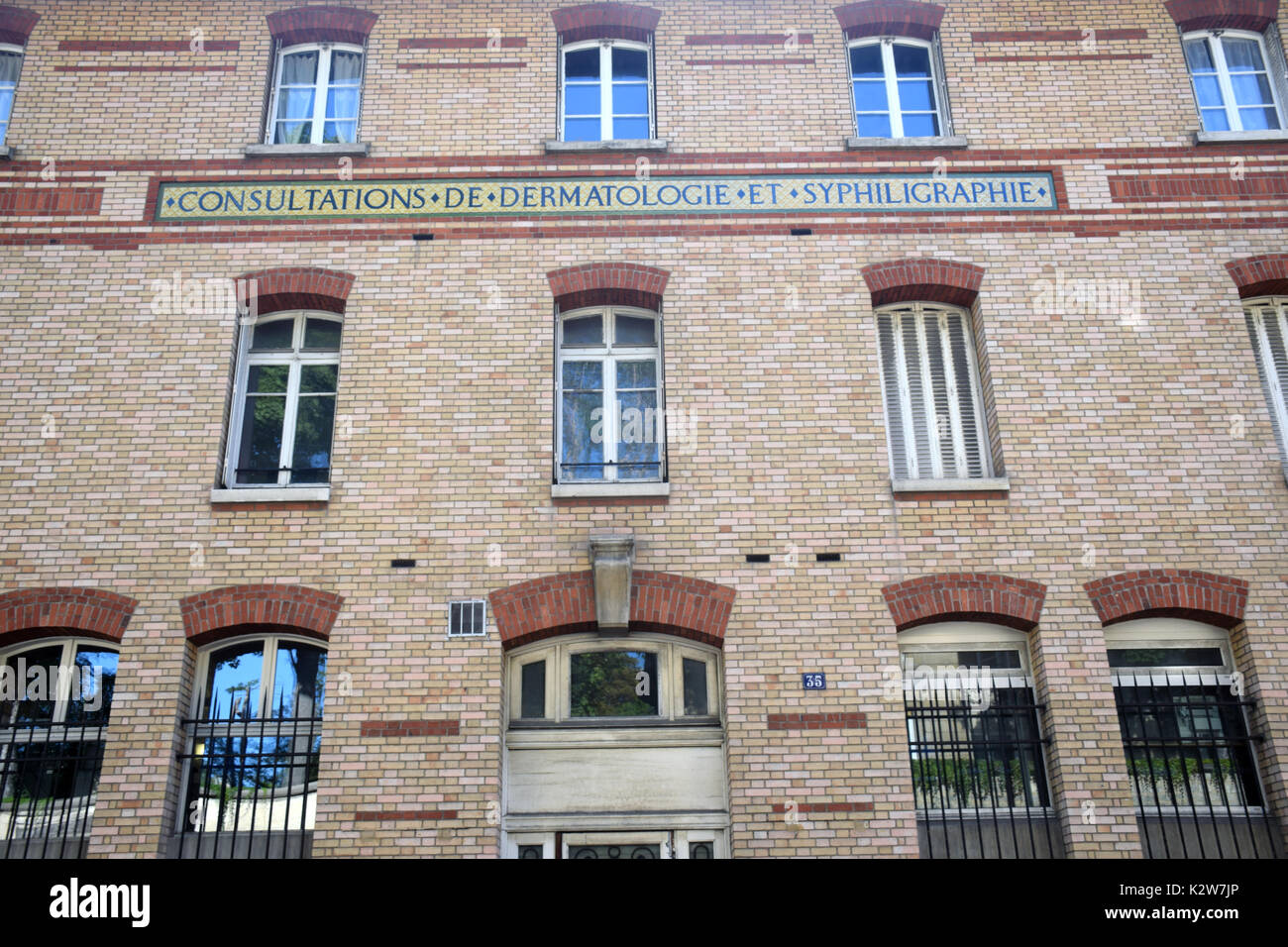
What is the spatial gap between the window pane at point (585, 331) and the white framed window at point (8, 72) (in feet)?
22.3

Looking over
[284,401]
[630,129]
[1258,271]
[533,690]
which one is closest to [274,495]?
[284,401]

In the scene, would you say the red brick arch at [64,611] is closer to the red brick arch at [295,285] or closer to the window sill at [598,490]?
the red brick arch at [295,285]

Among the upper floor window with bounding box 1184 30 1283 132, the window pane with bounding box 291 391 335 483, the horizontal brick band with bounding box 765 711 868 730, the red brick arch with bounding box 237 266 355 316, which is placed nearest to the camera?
the horizontal brick band with bounding box 765 711 868 730

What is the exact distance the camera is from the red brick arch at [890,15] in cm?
1232

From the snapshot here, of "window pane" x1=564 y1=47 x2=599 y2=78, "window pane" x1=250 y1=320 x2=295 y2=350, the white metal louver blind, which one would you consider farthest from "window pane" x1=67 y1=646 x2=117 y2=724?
the white metal louver blind

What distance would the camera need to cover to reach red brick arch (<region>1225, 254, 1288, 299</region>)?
11.1m

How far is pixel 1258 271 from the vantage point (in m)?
11.1

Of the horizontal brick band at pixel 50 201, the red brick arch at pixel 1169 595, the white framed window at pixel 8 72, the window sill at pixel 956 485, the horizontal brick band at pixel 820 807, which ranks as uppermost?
the white framed window at pixel 8 72

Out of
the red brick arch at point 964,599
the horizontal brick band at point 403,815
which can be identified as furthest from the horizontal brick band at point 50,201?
the red brick arch at point 964,599

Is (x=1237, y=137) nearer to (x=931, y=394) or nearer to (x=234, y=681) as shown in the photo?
(x=931, y=394)

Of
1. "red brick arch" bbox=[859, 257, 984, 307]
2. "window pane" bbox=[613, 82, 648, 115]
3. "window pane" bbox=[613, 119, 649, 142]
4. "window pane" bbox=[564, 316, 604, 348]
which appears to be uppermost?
"window pane" bbox=[613, 82, 648, 115]

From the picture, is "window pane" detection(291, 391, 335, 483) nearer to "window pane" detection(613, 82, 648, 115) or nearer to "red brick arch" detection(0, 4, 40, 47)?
"window pane" detection(613, 82, 648, 115)

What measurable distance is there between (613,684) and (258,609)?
3253mm

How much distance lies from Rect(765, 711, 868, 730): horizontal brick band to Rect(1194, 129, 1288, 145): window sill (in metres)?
7.35
